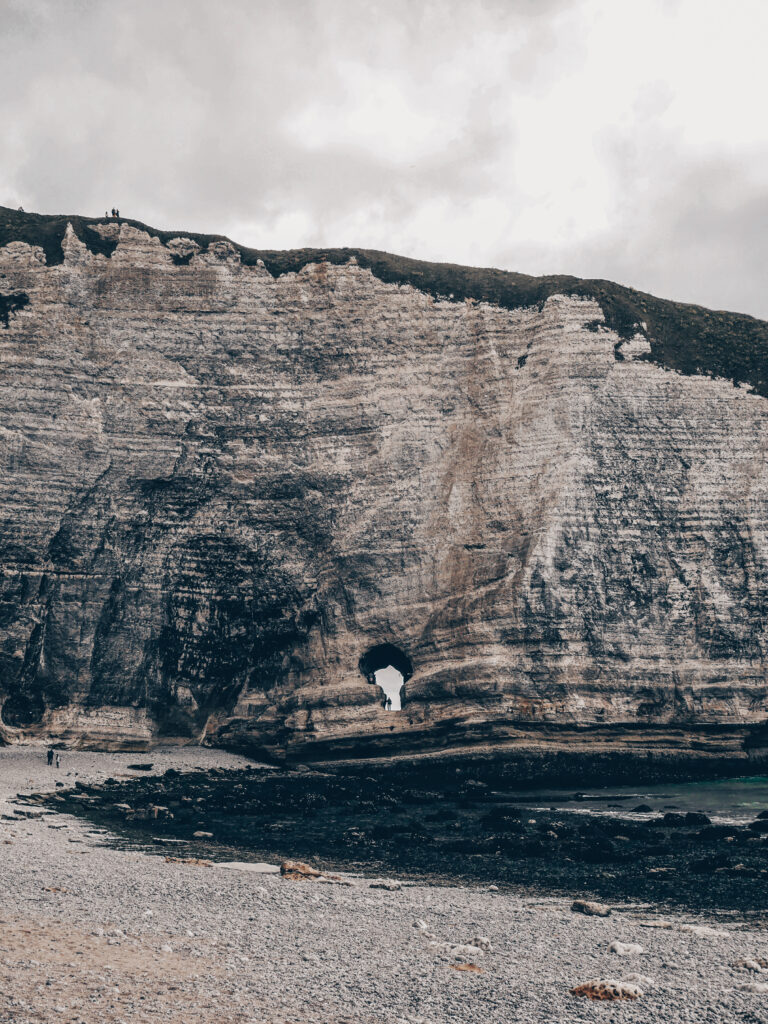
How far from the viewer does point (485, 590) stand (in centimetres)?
3519

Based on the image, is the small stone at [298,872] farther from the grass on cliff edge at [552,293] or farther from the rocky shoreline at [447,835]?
the grass on cliff edge at [552,293]

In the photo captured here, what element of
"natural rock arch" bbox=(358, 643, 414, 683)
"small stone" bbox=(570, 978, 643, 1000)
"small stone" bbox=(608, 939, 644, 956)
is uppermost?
"natural rock arch" bbox=(358, 643, 414, 683)

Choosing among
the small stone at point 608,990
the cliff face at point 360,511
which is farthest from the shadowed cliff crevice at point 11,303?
the small stone at point 608,990

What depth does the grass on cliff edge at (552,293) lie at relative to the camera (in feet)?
126

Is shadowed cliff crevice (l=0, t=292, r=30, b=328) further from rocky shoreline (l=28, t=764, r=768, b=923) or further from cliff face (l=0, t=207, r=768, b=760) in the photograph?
rocky shoreline (l=28, t=764, r=768, b=923)

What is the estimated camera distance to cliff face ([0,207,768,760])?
3375 centimetres

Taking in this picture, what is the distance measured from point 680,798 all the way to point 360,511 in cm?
1640

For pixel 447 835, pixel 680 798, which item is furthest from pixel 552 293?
pixel 447 835

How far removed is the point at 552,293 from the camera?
39.4 m

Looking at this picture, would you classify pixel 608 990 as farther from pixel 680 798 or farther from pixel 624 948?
pixel 680 798

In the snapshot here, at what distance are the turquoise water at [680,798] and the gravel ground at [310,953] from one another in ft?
35.1

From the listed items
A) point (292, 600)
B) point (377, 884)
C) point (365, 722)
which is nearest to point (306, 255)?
point (292, 600)

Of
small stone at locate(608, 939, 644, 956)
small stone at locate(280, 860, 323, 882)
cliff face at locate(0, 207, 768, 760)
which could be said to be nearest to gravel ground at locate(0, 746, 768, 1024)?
small stone at locate(608, 939, 644, 956)

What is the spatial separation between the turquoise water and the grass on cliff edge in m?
16.5
